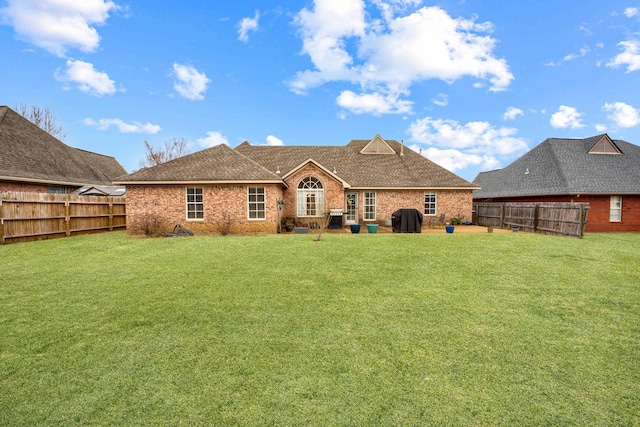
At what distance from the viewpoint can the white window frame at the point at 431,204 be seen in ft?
73.3

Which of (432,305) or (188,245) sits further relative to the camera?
(188,245)

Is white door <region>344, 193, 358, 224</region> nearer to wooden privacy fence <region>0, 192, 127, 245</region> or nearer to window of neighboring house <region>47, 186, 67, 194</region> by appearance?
wooden privacy fence <region>0, 192, 127, 245</region>

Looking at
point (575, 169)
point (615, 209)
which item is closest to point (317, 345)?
point (575, 169)

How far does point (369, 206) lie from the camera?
72.0 ft

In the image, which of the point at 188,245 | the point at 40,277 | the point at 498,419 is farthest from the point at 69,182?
the point at 498,419

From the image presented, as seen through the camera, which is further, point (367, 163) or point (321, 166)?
point (367, 163)

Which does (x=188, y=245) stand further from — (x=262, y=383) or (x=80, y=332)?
(x=262, y=383)

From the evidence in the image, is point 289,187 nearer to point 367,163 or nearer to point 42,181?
point 367,163

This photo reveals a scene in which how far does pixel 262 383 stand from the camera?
3510mm

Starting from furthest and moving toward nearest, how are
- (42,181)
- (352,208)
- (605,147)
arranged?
(605,147) < (352,208) < (42,181)

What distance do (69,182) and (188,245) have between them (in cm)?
1392

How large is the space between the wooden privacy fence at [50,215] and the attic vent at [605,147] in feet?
107

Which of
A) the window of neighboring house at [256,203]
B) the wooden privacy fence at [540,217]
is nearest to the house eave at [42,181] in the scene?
the window of neighboring house at [256,203]

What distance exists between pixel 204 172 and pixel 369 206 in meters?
10.9
